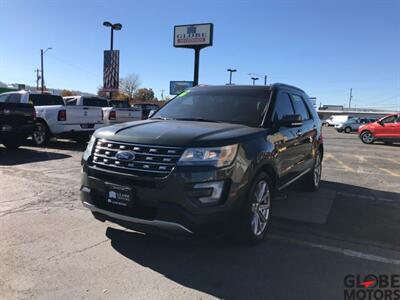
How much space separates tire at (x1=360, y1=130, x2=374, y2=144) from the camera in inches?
859

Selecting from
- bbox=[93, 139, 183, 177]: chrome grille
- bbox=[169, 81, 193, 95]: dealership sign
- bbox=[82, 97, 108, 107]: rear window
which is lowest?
bbox=[93, 139, 183, 177]: chrome grille

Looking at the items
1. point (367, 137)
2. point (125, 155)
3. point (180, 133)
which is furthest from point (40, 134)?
point (367, 137)

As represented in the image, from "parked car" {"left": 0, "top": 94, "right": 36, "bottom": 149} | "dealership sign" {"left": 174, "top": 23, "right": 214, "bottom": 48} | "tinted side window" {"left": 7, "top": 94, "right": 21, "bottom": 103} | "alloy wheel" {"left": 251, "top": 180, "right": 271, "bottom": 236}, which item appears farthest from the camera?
"dealership sign" {"left": 174, "top": 23, "right": 214, "bottom": 48}

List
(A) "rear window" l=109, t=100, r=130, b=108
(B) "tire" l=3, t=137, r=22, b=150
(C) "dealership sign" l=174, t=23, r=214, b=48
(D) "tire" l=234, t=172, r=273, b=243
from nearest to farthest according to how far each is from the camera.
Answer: (D) "tire" l=234, t=172, r=273, b=243
(B) "tire" l=3, t=137, r=22, b=150
(A) "rear window" l=109, t=100, r=130, b=108
(C) "dealership sign" l=174, t=23, r=214, b=48

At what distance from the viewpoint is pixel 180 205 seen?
3.60m

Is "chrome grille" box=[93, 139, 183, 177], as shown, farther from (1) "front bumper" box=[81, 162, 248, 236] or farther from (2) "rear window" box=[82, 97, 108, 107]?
(2) "rear window" box=[82, 97, 108, 107]

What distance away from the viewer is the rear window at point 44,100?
14438 mm

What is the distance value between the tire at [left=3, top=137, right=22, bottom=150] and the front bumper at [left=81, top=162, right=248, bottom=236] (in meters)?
9.52

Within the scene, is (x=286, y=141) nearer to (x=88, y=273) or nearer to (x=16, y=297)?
(x=88, y=273)

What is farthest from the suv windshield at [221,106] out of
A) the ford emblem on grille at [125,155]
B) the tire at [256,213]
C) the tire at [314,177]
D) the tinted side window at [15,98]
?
the tinted side window at [15,98]

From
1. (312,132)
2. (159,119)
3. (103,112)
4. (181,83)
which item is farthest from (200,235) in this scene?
(181,83)

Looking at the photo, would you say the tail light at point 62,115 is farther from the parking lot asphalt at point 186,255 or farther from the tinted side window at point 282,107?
the tinted side window at point 282,107

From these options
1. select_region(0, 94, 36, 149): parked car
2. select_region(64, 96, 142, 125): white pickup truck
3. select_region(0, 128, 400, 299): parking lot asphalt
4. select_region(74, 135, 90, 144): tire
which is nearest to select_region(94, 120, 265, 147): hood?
select_region(0, 128, 400, 299): parking lot asphalt

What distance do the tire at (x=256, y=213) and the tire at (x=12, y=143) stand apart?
9.99 meters
